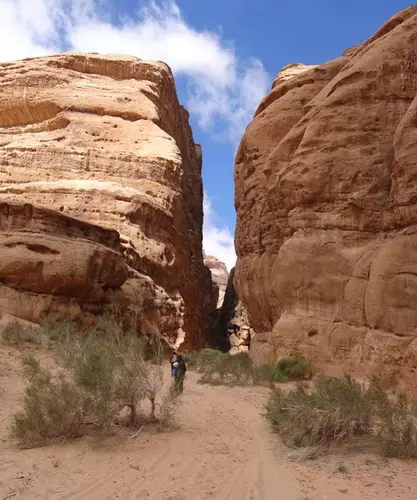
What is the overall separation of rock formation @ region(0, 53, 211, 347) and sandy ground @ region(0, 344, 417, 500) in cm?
943

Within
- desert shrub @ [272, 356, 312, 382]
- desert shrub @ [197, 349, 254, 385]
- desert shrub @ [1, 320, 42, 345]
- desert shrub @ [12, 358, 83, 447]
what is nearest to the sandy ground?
desert shrub @ [12, 358, 83, 447]

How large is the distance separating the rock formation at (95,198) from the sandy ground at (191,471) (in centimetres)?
943

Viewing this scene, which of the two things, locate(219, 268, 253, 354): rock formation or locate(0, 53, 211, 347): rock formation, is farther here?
locate(219, 268, 253, 354): rock formation

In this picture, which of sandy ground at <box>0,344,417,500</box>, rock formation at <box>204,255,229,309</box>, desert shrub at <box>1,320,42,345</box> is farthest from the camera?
rock formation at <box>204,255,229,309</box>

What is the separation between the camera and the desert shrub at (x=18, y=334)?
39.1 feet

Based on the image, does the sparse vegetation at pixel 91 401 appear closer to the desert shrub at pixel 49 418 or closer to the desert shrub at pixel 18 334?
the desert shrub at pixel 49 418

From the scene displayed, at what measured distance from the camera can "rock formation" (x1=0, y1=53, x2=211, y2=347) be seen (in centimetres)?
1556

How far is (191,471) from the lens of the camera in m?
4.91

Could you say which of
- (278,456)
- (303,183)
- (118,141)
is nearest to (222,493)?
(278,456)

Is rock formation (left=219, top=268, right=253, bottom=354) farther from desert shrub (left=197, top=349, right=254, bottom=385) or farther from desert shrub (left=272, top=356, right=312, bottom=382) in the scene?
desert shrub (left=272, top=356, right=312, bottom=382)

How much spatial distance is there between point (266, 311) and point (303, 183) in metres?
4.66

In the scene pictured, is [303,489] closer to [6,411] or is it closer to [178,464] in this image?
[178,464]

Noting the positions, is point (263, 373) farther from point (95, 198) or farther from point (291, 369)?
point (95, 198)

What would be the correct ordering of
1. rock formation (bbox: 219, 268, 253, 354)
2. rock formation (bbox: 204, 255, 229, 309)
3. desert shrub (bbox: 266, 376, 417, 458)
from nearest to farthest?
desert shrub (bbox: 266, 376, 417, 458) → rock formation (bbox: 219, 268, 253, 354) → rock formation (bbox: 204, 255, 229, 309)
